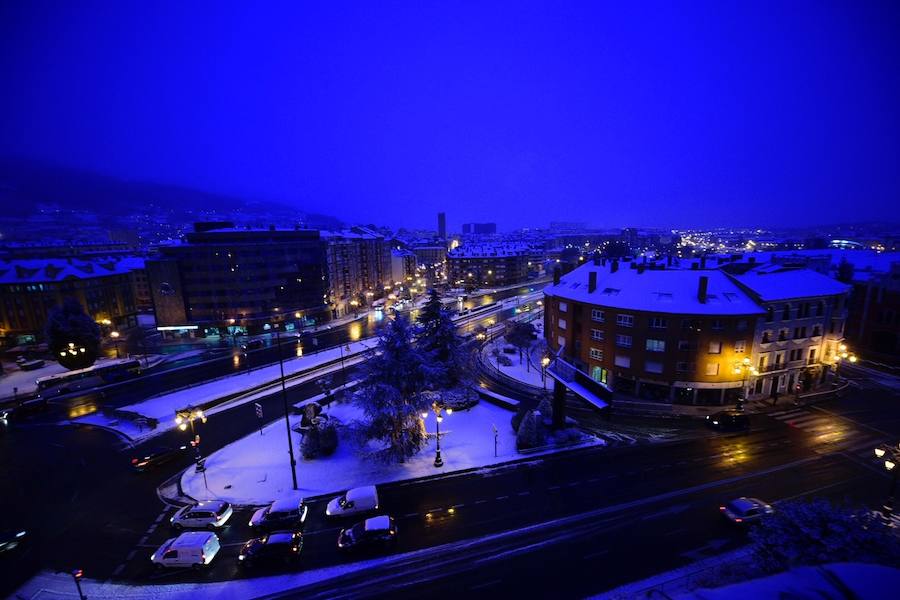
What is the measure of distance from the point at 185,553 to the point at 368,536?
8948 millimetres

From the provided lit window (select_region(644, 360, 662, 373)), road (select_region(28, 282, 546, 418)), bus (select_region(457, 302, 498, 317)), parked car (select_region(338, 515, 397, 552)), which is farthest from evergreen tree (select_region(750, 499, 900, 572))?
bus (select_region(457, 302, 498, 317))

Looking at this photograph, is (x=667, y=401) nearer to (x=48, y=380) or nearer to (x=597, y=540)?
(x=597, y=540)

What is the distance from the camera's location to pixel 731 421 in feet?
106

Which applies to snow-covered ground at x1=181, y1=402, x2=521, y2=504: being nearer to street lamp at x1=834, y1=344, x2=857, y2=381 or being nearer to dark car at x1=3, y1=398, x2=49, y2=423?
dark car at x1=3, y1=398, x2=49, y2=423

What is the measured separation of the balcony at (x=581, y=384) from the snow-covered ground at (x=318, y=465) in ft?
21.7

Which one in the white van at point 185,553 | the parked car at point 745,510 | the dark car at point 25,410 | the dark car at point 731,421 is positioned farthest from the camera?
the dark car at point 25,410

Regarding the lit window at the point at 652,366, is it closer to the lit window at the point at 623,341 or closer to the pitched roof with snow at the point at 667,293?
the lit window at the point at 623,341

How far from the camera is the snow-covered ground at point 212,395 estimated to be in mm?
37281

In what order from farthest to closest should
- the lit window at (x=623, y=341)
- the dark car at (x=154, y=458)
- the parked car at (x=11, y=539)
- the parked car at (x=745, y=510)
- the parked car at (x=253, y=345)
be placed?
1. the parked car at (x=253, y=345)
2. the lit window at (x=623, y=341)
3. the dark car at (x=154, y=458)
4. the parked car at (x=11, y=539)
5. the parked car at (x=745, y=510)

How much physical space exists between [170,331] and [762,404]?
303 ft

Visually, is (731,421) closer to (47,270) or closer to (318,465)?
(318,465)

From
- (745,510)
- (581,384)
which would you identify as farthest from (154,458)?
(745,510)

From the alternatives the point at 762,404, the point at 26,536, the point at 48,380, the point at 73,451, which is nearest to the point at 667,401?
the point at 762,404

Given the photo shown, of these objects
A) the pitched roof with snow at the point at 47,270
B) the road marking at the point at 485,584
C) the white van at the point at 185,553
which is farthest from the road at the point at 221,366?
the pitched roof with snow at the point at 47,270
